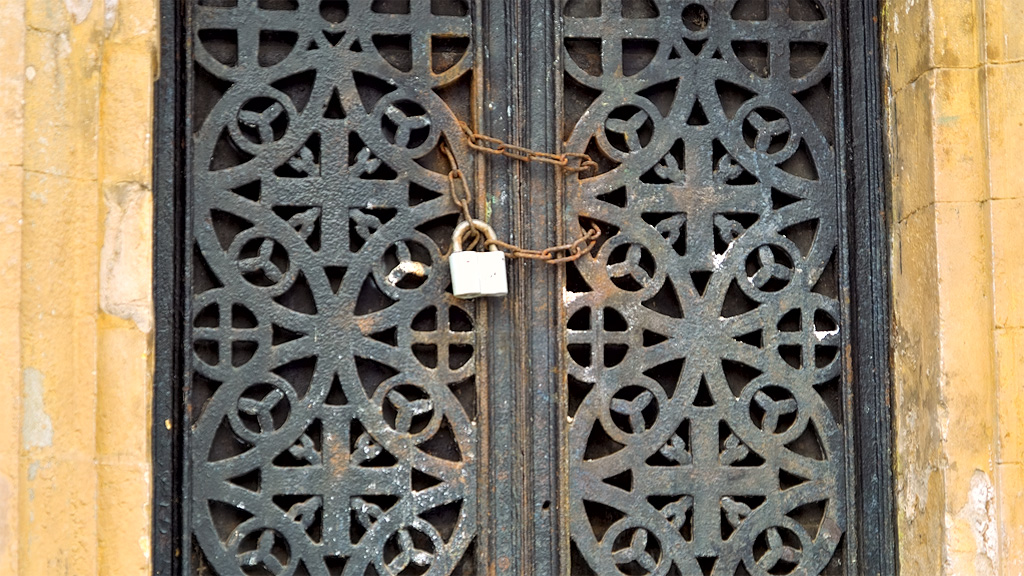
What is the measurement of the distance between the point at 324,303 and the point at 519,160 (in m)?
0.55

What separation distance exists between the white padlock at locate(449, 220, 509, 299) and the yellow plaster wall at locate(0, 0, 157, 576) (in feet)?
2.10

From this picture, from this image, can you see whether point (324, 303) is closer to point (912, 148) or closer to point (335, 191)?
point (335, 191)

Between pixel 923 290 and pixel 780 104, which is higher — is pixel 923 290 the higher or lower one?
the lower one

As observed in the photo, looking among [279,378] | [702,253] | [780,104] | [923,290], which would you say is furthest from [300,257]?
[923,290]

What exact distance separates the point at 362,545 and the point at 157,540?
425 mm

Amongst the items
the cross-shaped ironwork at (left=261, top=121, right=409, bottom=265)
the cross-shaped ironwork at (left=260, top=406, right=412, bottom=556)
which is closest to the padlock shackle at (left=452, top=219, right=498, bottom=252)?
the cross-shaped ironwork at (left=261, top=121, right=409, bottom=265)

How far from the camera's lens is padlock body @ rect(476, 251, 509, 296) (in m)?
2.58

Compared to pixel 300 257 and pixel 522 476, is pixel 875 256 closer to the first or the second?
pixel 522 476

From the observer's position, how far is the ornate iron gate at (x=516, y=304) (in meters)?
2.59

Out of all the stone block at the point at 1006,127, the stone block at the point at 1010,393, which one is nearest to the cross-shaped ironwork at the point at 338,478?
the stone block at the point at 1010,393

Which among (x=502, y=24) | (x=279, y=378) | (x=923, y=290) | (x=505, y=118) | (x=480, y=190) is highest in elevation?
(x=502, y=24)

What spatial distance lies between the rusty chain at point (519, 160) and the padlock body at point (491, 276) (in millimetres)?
58

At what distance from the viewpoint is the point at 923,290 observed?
2.63 meters

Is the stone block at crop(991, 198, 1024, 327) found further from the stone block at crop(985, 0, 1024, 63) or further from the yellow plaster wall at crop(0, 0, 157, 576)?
the yellow plaster wall at crop(0, 0, 157, 576)
